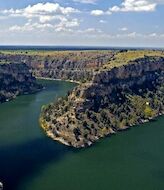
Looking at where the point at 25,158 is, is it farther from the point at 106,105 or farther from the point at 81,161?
the point at 106,105

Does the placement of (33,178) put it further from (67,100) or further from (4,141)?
(67,100)

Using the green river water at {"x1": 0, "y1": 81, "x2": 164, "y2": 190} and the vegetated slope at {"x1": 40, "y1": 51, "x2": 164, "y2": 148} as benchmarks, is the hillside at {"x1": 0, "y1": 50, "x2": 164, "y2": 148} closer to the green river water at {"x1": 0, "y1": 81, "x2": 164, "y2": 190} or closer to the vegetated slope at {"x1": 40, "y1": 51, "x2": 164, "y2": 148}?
the vegetated slope at {"x1": 40, "y1": 51, "x2": 164, "y2": 148}

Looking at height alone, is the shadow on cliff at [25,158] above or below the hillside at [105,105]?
below

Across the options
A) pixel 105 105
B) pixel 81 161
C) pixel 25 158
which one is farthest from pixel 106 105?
pixel 25 158

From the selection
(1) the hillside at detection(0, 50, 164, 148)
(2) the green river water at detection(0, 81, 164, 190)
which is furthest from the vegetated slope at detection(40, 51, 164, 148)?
(2) the green river water at detection(0, 81, 164, 190)

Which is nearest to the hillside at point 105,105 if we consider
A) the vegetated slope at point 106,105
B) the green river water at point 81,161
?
the vegetated slope at point 106,105

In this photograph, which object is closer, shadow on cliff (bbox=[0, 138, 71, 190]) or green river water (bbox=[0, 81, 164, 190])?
green river water (bbox=[0, 81, 164, 190])

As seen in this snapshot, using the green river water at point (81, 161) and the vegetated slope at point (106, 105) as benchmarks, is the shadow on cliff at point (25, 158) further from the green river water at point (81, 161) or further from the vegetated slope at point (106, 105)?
the vegetated slope at point (106, 105)

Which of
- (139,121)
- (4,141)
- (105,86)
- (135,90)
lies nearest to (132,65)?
(135,90)
